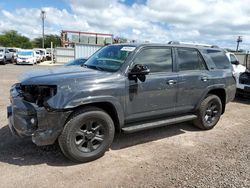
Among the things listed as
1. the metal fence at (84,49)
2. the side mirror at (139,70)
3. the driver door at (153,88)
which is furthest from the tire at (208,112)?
the metal fence at (84,49)

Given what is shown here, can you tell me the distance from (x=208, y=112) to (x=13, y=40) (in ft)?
286

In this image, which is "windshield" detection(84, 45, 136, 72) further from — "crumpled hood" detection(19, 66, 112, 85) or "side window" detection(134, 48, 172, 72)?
"crumpled hood" detection(19, 66, 112, 85)

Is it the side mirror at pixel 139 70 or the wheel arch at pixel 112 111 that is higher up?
the side mirror at pixel 139 70

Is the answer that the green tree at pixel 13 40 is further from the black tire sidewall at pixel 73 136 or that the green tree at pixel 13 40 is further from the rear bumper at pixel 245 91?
the black tire sidewall at pixel 73 136

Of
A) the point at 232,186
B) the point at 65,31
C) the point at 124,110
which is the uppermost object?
the point at 65,31

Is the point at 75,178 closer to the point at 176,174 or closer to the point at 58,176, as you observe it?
the point at 58,176

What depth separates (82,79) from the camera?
4109 mm

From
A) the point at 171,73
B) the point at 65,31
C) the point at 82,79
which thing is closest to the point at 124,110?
the point at 82,79

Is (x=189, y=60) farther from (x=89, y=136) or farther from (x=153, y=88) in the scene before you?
(x=89, y=136)

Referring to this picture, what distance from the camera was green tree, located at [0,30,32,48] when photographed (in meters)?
79.1

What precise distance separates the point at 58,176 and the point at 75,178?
24cm

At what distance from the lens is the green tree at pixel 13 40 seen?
7906cm

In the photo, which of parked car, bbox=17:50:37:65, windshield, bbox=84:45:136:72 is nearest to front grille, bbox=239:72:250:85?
windshield, bbox=84:45:136:72

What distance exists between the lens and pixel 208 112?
6137 mm
